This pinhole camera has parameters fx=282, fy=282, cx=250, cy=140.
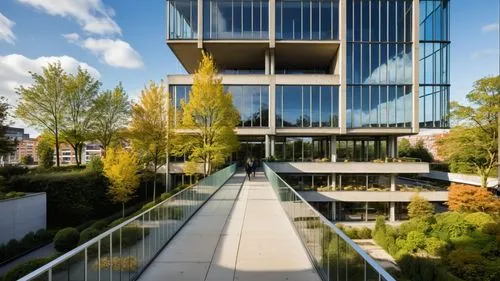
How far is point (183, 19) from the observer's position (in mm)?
33750

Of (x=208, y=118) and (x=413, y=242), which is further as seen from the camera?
(x=208, y=118)

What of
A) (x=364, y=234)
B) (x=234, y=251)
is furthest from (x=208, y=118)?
(x=234, y=251)

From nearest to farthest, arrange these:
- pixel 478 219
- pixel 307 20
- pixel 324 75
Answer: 1. pixel 478 219
2. pixel 324 75
3. pixel 307 20

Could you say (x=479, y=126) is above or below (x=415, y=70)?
below

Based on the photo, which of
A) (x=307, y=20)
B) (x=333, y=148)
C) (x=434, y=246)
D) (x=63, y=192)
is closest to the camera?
(x=434, y=246)

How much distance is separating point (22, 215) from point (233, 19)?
27.7m

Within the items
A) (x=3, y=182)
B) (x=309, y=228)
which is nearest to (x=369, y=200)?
(x=309, y=228)

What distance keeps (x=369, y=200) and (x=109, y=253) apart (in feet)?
107

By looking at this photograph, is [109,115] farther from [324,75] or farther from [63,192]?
[324,75]

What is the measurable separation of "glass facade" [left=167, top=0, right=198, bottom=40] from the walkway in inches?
1047

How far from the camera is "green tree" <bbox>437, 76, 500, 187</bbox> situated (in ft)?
103

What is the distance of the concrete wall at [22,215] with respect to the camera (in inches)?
687

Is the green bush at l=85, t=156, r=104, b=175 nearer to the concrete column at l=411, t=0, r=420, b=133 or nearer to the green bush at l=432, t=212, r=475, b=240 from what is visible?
the green bush at l=432, t=212, r=475, b=240

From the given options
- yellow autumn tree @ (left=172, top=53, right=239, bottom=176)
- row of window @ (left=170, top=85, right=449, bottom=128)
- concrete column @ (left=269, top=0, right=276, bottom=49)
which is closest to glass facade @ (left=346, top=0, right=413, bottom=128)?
row of window @ (left=170, top=85, right=449, bottom=128)
